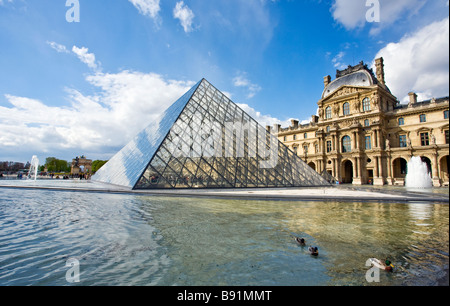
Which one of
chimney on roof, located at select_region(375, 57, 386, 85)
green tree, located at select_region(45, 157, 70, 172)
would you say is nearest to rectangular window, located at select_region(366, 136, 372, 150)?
chimney on roof, located at select_region(375, 57, 386, 85)

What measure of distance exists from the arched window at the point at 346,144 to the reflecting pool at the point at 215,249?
34625 millimetres

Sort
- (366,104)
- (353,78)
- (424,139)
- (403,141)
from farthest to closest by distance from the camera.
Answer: (353,78)
(366,104)
(403,141)
(424,139)

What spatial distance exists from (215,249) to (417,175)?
35647 mm

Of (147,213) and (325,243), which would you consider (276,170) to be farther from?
(325,243)

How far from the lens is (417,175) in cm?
2927

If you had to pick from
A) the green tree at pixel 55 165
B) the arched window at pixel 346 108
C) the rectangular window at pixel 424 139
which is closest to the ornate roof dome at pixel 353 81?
the arched window at pixel 346 108

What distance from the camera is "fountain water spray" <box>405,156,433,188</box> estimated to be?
92.7ft

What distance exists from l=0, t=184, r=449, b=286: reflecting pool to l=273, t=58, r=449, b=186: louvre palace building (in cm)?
3182

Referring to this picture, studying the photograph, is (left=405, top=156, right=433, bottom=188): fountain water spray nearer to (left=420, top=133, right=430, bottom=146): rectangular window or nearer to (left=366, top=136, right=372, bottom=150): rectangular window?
(left=420, top=133, right=430, bottom=146): rectangular window

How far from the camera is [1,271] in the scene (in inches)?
133

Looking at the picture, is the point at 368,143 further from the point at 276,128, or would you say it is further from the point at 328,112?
the point at 276,128

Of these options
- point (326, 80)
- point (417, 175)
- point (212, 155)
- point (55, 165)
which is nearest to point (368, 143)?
point (417, 175)

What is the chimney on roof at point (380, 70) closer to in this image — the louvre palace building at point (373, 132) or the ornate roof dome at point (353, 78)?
the louvre palace building at point (373, 132)
